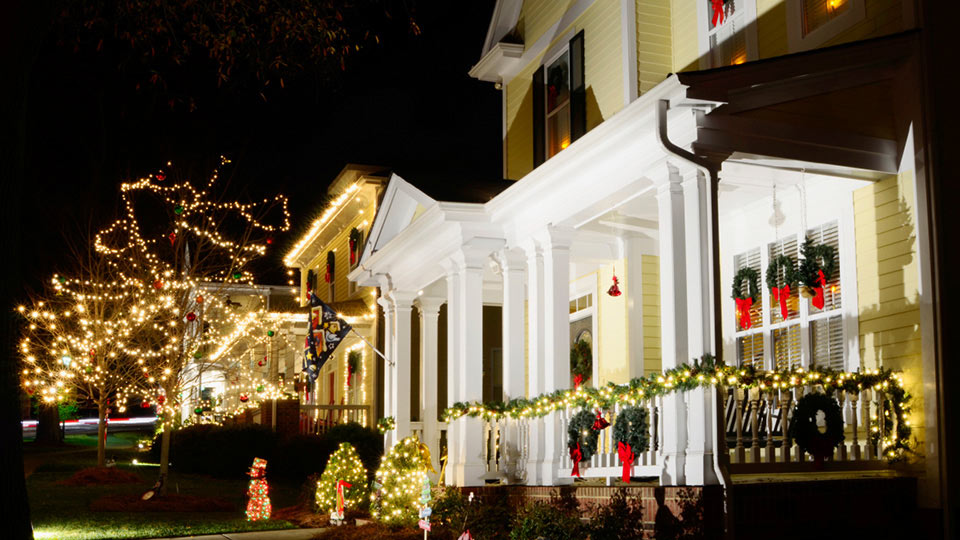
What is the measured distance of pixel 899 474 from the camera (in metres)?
9.35

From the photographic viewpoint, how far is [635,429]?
9656 millimetres

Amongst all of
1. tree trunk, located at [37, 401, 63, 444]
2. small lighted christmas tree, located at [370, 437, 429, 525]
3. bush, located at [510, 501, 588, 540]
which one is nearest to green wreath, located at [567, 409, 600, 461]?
bush, located at [510, 501, 588, 540]

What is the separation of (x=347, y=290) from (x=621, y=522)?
17907 millimetres

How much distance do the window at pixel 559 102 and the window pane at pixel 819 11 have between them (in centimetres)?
419

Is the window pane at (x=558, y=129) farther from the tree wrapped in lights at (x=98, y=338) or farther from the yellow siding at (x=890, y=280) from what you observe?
the tree wrapped in lights at (x=98, y=338)

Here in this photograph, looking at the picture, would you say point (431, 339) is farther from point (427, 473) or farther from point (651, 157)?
point (651, 157)

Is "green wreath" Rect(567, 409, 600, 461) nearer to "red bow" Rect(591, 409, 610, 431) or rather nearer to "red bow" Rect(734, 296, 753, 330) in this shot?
"red bow" Rect(591, 409, 610, 431)

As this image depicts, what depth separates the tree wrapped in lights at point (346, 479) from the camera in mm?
14812

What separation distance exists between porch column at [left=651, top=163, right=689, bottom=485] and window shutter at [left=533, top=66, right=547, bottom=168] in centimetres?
602

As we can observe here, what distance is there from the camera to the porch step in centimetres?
846

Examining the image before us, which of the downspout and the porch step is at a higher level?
the downspout

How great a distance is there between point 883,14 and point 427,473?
26.2ft

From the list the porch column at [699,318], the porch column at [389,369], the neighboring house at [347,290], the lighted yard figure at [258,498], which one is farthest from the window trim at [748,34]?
the neighboring house at [347,290]

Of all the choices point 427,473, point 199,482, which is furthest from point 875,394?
point 199,482
